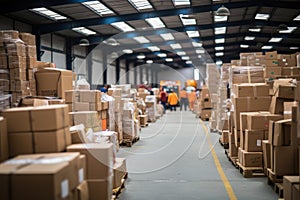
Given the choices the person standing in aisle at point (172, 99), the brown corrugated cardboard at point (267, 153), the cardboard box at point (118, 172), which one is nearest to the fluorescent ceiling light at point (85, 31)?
the person standing in aisle at point (172, 99)

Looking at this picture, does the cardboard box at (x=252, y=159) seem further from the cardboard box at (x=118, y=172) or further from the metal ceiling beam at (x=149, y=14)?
the metal ceiling beam at (x=149, y=14)

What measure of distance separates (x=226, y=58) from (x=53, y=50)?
21812mm

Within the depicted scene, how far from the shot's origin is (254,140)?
22.5ft

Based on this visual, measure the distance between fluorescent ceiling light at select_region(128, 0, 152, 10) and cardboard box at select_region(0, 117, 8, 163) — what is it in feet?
33.1

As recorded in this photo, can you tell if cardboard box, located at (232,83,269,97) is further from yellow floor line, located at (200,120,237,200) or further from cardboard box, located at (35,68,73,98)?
cardboard box, located at (35,68,73,98)

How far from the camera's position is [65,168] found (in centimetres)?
323

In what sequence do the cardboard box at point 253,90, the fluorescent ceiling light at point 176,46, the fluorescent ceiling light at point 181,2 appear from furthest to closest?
the fluorescent ceiling light at point 176,46 → the fluorescent ceiling light at point 181,2 → the cardboard box at point 253,90

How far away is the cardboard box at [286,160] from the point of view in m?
5.73

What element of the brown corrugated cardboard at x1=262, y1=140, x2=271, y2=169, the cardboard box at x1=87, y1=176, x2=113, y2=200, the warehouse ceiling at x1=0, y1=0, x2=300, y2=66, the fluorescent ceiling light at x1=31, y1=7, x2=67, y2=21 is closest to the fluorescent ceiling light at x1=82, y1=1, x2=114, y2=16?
the warehouse ceiling at x1=0, y1=0, x2=300, y2=66

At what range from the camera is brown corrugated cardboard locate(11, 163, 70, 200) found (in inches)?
117

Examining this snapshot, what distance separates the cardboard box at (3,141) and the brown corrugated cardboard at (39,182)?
0.62 meters

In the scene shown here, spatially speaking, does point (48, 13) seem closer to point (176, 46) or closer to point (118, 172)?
point (118, 172)

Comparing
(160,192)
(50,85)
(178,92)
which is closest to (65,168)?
(160,192)

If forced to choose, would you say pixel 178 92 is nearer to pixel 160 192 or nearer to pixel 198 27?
pixel 198 27
